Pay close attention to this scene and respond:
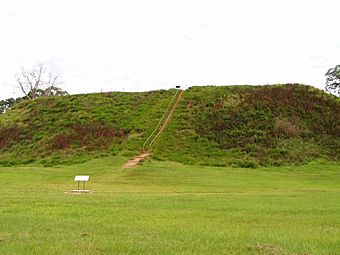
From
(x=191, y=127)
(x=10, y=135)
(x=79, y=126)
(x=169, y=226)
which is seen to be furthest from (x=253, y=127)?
(x=169, y=226)

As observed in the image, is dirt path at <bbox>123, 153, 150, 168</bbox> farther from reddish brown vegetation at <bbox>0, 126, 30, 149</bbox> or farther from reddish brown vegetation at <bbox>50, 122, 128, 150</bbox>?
reddish brown vegetation at <bbox>0, 126, 30, 149</bbox>

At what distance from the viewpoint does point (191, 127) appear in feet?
152

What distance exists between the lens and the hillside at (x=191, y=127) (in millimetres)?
41156

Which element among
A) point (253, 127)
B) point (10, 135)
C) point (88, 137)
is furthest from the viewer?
point (10, 135)

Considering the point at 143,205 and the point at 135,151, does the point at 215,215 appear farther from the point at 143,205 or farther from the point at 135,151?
the point at 135,151

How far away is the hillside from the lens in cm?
4116

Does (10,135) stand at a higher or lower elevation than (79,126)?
lower

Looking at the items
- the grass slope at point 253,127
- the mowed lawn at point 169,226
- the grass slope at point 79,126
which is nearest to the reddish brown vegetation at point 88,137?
the grass slope at point 79,126

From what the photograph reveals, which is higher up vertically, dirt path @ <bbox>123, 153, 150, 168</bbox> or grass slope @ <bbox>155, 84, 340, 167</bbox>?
grass slope @ <bbox>155, 84, 340, 167</bbox>

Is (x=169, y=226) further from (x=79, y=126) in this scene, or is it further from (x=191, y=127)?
(x=79, y=126)

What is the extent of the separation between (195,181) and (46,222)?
1873 centimetres

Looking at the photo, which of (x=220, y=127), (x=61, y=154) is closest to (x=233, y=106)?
(x=220, y=127)

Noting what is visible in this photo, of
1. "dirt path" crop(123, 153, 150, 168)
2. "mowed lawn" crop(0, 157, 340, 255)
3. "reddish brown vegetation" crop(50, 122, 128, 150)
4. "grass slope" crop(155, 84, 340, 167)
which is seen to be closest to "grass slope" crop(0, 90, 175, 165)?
"reddish brown vegetation" crop(50, 122, 128, 150)

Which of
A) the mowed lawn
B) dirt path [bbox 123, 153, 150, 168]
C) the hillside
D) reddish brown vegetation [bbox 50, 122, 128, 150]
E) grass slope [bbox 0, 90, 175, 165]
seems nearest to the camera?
the mowed lawn
